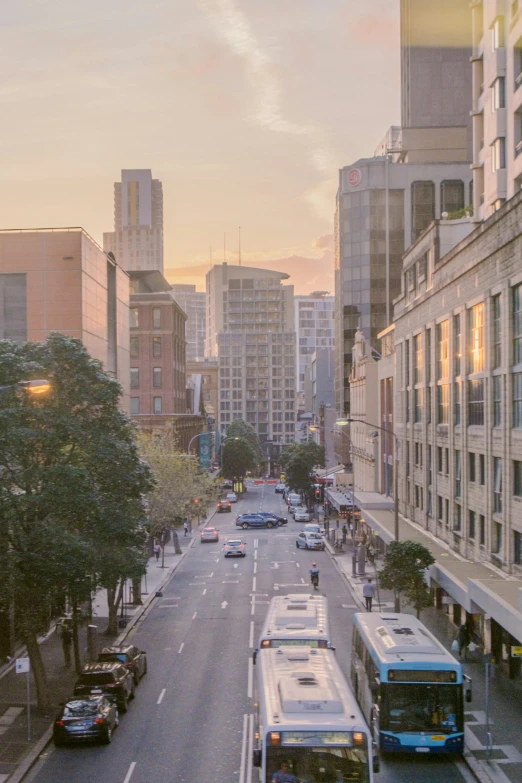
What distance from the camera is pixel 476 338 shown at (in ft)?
127

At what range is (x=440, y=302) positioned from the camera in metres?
46.8

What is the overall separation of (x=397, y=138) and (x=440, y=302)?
334ft

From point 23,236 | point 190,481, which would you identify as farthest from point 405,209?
point 23,236

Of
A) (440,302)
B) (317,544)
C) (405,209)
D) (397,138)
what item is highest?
(397,138)

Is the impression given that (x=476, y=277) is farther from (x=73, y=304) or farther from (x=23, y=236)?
(x=23, y=236)

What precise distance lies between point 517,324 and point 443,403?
1481cm

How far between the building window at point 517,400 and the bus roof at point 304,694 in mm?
13777

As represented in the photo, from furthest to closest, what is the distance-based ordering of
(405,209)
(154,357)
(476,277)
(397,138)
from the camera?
(397,138) → (405,209) → (154,357) → (476,277)

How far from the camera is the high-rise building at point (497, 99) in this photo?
4097 centimetres

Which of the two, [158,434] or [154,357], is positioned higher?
[154,357]

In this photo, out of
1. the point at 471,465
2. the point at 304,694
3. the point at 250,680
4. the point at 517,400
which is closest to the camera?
the point at 304,694

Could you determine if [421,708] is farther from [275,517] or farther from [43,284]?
[275,517]

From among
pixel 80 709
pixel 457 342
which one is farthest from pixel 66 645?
pixel 457 342

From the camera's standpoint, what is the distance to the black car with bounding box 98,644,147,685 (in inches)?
1198
